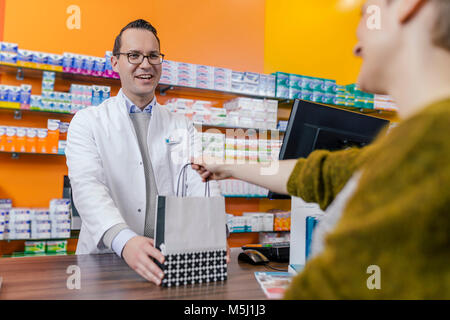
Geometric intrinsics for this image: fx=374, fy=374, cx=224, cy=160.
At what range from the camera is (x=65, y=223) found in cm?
332

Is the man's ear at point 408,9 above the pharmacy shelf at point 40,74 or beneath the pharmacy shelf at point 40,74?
beneath

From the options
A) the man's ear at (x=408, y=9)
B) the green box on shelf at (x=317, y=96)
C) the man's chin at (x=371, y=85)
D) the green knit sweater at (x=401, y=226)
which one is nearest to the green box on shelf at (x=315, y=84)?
the green box on shelf at (x=317, y=96)

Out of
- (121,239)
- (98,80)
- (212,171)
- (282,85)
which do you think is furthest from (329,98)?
(121,239)

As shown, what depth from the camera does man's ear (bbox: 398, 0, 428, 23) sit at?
598 millimetres

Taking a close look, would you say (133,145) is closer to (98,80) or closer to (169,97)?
(98,80)

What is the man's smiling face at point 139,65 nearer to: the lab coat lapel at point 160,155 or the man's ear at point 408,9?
the lab coat lapel at point 160,155

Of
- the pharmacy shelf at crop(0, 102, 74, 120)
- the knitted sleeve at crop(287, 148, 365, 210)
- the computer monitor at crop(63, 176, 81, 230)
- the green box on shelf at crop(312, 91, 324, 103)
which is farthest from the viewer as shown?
the green box on shelf at crop(312, 91, 324, 103)

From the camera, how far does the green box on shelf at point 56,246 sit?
3.31 m

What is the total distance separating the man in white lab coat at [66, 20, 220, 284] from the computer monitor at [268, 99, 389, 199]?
566 mm

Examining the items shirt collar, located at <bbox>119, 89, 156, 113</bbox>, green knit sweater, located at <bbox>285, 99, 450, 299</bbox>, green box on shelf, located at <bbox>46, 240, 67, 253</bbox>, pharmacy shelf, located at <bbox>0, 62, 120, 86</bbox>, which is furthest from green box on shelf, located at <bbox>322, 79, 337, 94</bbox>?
green knit sweater, located at <bbox>285, 99, 450, 299</bbox>

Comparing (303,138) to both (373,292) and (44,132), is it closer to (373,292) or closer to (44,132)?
(373,292)

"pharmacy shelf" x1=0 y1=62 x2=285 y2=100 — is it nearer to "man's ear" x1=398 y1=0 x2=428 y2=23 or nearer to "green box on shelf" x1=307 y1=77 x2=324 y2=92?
"green box on shelf" x1=307 y1=77 x2=324 y2=92

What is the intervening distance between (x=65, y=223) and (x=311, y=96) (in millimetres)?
2912

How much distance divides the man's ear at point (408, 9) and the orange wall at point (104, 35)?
136 inches
